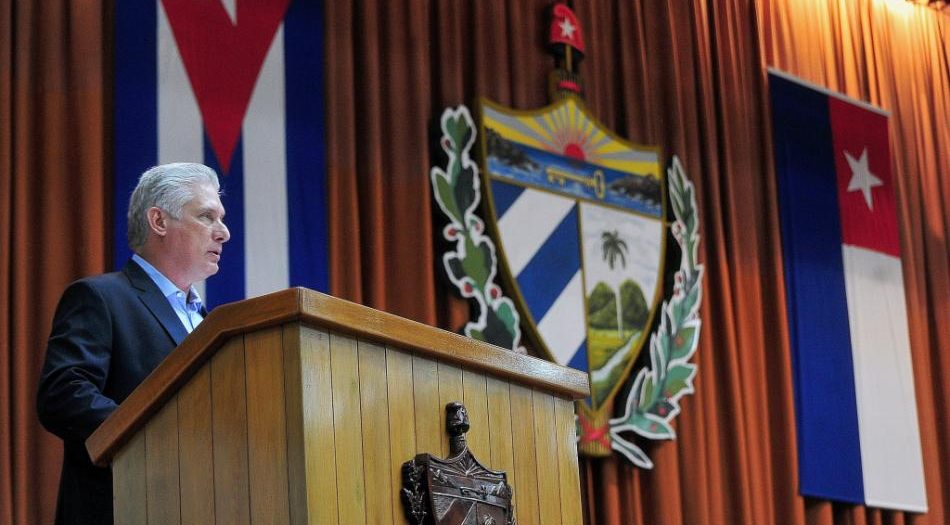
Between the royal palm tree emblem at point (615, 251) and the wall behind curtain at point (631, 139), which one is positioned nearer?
the wall behind curtain at point (631, 139)

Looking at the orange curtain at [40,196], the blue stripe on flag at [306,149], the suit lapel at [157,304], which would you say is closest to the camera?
the suit lapel at [157,304]

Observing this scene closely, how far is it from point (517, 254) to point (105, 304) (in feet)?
9.53

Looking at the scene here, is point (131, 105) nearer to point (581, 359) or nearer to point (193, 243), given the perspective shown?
point (193, 243)

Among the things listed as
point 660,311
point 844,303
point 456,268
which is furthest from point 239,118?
point 844,303

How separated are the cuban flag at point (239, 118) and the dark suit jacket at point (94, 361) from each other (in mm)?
1675

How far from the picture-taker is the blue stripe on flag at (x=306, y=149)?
16.0 feet

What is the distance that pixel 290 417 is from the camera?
2.01 metres

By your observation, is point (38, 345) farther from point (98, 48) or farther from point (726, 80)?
point (726, 80)

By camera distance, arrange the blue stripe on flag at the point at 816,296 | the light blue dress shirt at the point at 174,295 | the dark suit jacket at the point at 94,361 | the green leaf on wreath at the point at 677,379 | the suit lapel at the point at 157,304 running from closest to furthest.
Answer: the dark suit jacket at the point at 94,361
the suit lapel at the point at 157,304
the light blue dress shirt at the point at 174,295
the green leaf on wreath at the point at 677,379
the blue stripe on flag at the point at 816,296

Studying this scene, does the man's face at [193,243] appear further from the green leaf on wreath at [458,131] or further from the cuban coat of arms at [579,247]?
Answer: the green leaf on wreath at [458,131]

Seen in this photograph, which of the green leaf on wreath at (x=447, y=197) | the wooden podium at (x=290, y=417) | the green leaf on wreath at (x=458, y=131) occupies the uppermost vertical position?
the green leaf on wreath at (x=458, y=131)

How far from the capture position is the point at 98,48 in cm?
454

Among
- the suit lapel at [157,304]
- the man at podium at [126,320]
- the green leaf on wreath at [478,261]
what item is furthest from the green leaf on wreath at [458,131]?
the suit lapel at [157,304]

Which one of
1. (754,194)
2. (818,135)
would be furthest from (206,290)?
(818,135)
